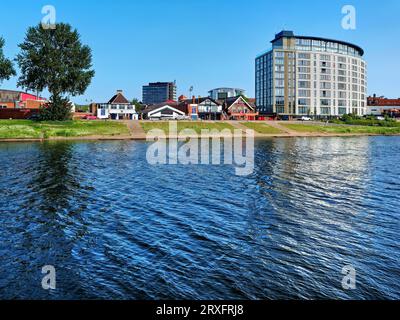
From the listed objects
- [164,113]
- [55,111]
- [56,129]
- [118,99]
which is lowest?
[56,129]

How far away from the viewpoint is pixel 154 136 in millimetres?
98625

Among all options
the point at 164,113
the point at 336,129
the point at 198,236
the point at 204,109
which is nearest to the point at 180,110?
the point at 164,113

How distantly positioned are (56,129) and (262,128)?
5628 cm

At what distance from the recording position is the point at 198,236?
20.8 meters

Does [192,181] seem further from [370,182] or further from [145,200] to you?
[370,182]

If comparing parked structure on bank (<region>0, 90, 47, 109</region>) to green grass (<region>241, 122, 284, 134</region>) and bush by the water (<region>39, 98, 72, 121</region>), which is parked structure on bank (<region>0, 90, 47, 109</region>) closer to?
bush by the water (<region>39, 98, 72, 121</region>)

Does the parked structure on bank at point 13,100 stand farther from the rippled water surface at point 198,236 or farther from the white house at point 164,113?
the rippled water surface at point 198,236

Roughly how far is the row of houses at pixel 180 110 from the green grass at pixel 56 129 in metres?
46.7

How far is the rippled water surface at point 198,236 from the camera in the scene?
590 inches

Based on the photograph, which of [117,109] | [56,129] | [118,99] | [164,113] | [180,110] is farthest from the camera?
[180,110]

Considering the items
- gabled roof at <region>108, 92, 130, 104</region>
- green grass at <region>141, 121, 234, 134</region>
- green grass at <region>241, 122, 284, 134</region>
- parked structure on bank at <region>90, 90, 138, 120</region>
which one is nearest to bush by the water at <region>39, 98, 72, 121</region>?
green grass at <region>141, 121, 234, 134</region>

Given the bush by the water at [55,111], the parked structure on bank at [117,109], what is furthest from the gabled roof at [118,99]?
the bush by the water at [55,111]

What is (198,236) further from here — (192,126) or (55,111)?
(192,126)
